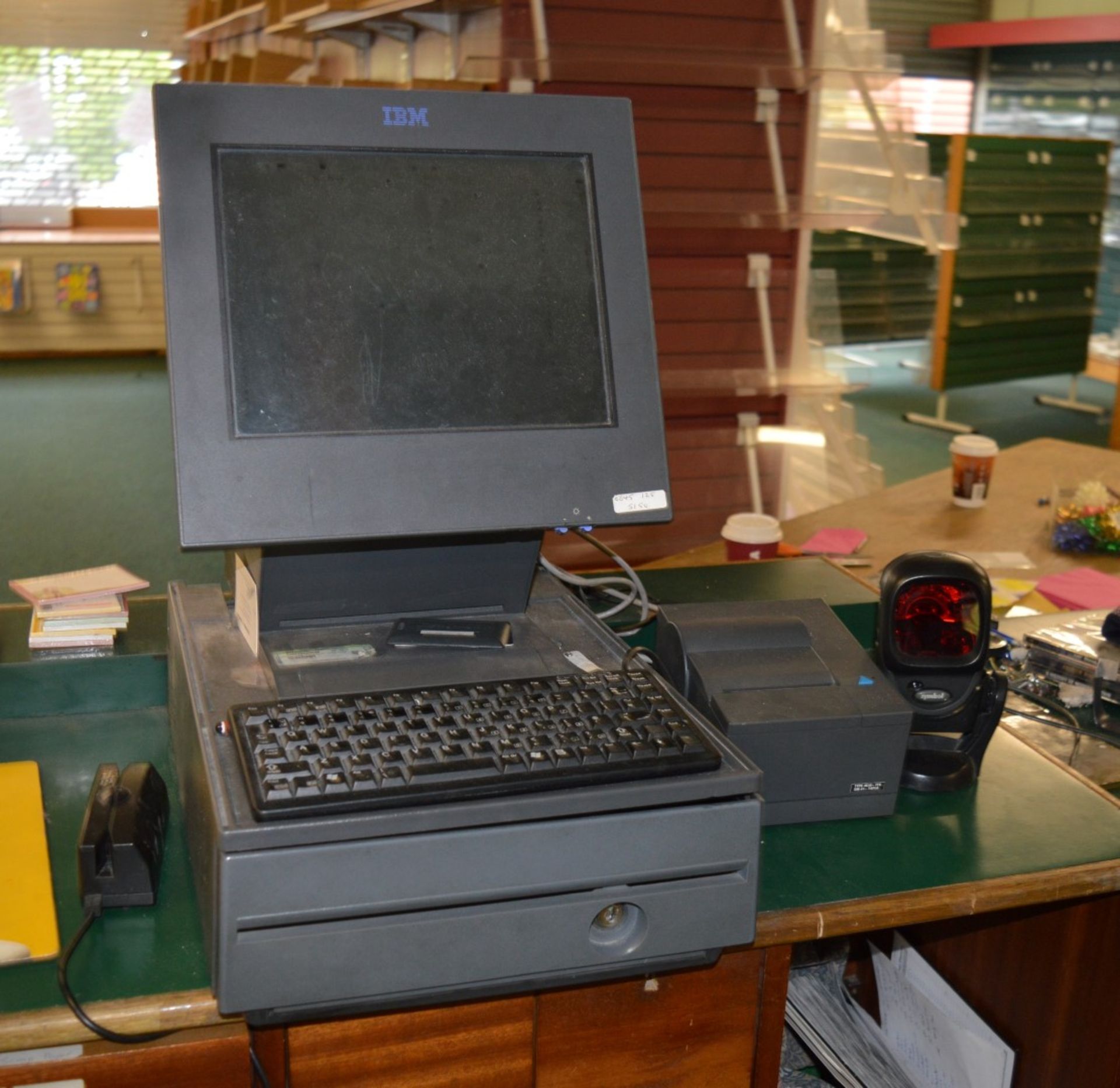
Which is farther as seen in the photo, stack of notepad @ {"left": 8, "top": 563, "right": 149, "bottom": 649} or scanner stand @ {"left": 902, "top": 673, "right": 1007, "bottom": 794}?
stack of notepad @ {"left": 8, "top": 563, "right": 149, "bottom": 649}

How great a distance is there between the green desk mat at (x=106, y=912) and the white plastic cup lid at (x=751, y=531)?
3.52ft

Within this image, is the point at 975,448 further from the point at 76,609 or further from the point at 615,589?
the point at 76,609

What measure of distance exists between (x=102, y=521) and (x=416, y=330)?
4.03 metres

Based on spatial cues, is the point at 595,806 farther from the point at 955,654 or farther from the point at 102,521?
the point at 102,521

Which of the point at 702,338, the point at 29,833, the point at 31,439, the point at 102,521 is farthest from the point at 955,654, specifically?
the point at 31,439

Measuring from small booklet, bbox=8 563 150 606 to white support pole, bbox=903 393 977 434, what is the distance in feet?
18.3

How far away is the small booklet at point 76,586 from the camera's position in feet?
4.44

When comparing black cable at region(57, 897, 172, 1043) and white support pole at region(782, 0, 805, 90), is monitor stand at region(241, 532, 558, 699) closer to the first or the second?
black cable at region(57, 897, 172, 1043)

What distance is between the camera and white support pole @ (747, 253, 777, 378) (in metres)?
3.94

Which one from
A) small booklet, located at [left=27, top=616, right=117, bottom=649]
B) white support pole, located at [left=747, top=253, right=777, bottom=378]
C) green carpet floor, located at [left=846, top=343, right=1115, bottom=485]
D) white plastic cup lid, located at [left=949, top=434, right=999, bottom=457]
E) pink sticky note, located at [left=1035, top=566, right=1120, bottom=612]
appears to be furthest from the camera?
green carpet floor, located at [left=846, top=343, right=1115, bottom=485]

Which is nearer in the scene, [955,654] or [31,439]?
[955,654]

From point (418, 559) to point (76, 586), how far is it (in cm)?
47

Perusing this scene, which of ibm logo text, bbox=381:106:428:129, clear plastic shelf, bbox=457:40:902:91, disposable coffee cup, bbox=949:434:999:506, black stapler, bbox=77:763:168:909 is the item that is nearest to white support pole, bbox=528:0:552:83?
clear plastic shelf, bbox=457:40:902:91

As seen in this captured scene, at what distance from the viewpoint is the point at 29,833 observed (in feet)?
3.41
